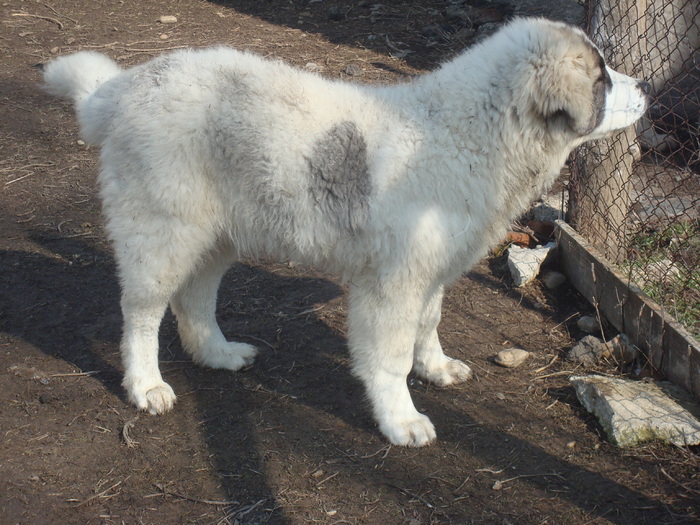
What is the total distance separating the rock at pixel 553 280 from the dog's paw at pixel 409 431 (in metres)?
1.76

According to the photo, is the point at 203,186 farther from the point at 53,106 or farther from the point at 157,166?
the point at 53,106

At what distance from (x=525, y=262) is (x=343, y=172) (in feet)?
6.85

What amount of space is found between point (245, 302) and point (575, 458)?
7.76 feet

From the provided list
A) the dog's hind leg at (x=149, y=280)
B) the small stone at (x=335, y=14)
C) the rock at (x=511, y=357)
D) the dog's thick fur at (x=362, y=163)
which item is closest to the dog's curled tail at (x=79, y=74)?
the dog's thick fur at (x=362, y=163)

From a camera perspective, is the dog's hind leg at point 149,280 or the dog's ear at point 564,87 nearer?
the dog's ear at point 564,87

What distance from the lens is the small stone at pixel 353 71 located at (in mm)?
7609

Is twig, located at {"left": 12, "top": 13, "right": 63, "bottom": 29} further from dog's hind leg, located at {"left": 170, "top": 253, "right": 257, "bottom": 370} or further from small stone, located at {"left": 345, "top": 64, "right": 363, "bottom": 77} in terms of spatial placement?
dog's hind leg, located at {"left": 170, "top": 253, "right": 257, "bottom": 370}

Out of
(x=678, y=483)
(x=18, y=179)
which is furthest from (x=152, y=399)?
(x=18, y=179)

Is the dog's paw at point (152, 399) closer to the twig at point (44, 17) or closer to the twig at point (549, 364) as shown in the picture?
the twig at point (549, 364)

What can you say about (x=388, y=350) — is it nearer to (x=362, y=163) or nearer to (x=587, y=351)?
(x=362, y=163)

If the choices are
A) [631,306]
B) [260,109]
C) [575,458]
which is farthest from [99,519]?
[631,306]

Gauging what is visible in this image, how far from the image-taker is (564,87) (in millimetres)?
3029

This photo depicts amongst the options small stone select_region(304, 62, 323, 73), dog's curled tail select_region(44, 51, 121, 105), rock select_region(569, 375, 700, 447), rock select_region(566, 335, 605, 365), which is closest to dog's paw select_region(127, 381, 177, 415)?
dog's curled tail select_region(44, 51, 121, 105)

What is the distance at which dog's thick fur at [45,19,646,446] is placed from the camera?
10.4ft
